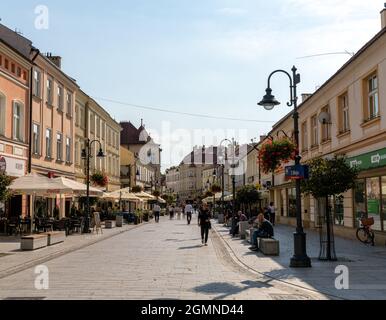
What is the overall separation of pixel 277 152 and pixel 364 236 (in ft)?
23.1

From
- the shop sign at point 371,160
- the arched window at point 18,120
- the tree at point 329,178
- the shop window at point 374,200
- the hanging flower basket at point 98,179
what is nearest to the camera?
the tree at point 329,178

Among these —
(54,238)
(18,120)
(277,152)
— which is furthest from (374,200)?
(18,120)

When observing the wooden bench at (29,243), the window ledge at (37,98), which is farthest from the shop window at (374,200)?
the window ledge at (37,98)

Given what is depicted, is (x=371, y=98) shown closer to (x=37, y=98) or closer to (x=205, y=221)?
(x=205, y=221)

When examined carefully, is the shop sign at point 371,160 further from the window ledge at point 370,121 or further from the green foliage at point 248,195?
the green foliage at point 248,195

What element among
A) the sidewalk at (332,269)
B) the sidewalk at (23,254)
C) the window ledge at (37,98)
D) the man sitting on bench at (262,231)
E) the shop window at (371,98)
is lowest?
the sidewalk at (332,269)

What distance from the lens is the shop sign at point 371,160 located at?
18055 mm

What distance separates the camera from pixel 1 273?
1216 cm

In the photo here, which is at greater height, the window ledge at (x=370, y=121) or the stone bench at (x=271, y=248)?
the window ledge at (x=370, y=121)

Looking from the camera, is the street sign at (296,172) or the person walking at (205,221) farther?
the person walking at (205,221)

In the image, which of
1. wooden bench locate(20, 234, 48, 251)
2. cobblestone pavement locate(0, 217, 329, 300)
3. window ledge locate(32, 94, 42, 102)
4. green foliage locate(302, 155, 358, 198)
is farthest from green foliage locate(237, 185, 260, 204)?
green foliage locate(302, 155, 358, 198)

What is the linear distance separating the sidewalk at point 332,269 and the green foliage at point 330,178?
1985 mm

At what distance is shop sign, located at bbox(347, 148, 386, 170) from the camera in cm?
1805
